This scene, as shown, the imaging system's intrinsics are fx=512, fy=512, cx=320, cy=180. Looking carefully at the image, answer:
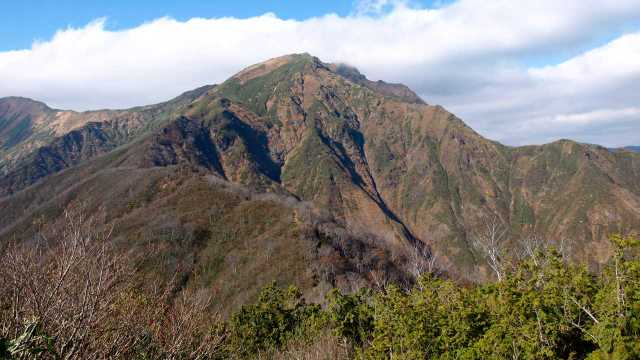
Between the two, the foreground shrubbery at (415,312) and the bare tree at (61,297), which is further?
the foreground shrubbery at (415,312)

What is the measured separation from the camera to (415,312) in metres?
23.5

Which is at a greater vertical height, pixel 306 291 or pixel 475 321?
pixel 475 321

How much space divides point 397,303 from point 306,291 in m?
93.2

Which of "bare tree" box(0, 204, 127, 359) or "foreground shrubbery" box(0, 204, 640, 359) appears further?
"foreground shrubbery" box(0, 204, 640, 359)

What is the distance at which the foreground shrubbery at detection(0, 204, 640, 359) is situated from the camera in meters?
15.4

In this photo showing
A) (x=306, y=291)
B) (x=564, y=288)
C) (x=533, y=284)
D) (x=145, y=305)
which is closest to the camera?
(x=564, y=288)

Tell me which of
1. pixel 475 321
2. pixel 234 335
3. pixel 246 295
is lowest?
pixel 246 295

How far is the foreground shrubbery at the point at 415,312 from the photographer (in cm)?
1539

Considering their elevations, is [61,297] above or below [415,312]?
above

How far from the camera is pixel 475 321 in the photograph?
23.1 metres

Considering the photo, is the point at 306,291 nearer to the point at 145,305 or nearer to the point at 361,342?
the point at 361,342

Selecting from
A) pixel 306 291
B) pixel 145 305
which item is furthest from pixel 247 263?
pixel 145 305

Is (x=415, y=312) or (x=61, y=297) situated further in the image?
(x=415, y=312)

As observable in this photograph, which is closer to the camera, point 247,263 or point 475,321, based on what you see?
point 475,321
